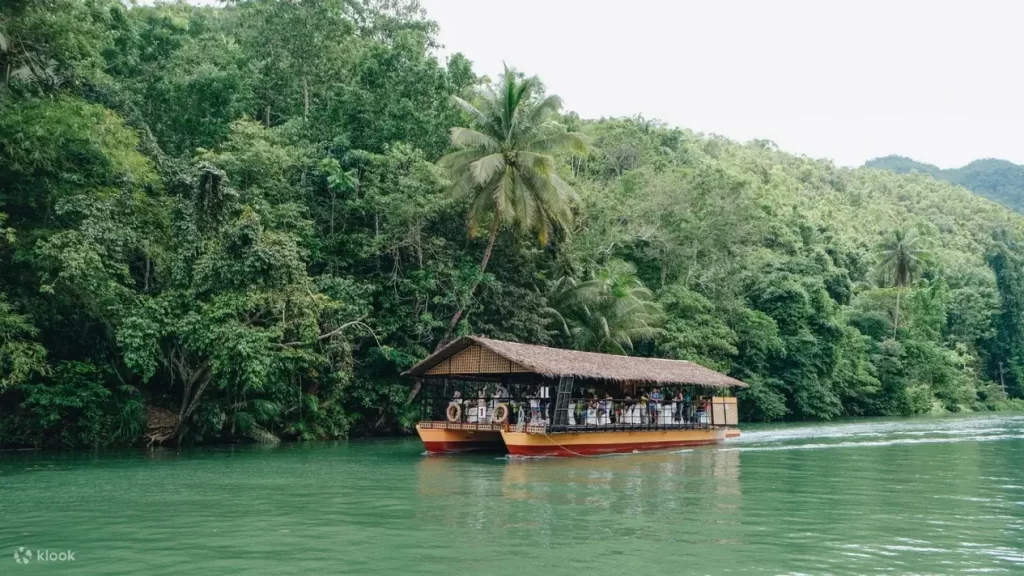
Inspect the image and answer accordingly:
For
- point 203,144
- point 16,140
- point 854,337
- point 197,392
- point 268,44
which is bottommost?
point 197,392

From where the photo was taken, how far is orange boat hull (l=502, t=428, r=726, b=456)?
729 inches

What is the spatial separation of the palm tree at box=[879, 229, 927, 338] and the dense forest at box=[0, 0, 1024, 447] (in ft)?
44.3

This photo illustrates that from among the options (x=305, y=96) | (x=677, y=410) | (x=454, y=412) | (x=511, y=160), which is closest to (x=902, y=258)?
(x=677, y=410)

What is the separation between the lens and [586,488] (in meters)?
13.5

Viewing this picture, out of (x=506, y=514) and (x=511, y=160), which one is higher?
(x=511, y=160)

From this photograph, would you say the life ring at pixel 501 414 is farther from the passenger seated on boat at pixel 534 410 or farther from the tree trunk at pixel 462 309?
the tree trunk at pixel 462 309

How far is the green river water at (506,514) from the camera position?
8039mm

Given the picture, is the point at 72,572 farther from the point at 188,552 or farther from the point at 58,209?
the point at 58,209

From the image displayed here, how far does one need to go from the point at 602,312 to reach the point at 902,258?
31953 millimetres

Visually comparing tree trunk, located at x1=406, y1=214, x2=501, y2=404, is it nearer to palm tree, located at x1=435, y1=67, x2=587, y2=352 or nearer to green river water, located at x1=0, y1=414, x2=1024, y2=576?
palm tree, located at x1=435, y1=67, x2=587, y2=352

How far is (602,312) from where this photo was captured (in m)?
31.3

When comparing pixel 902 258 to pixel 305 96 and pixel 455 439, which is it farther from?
pixel 455 439

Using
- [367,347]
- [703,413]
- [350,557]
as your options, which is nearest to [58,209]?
[367,347]

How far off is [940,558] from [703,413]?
16.6 m
